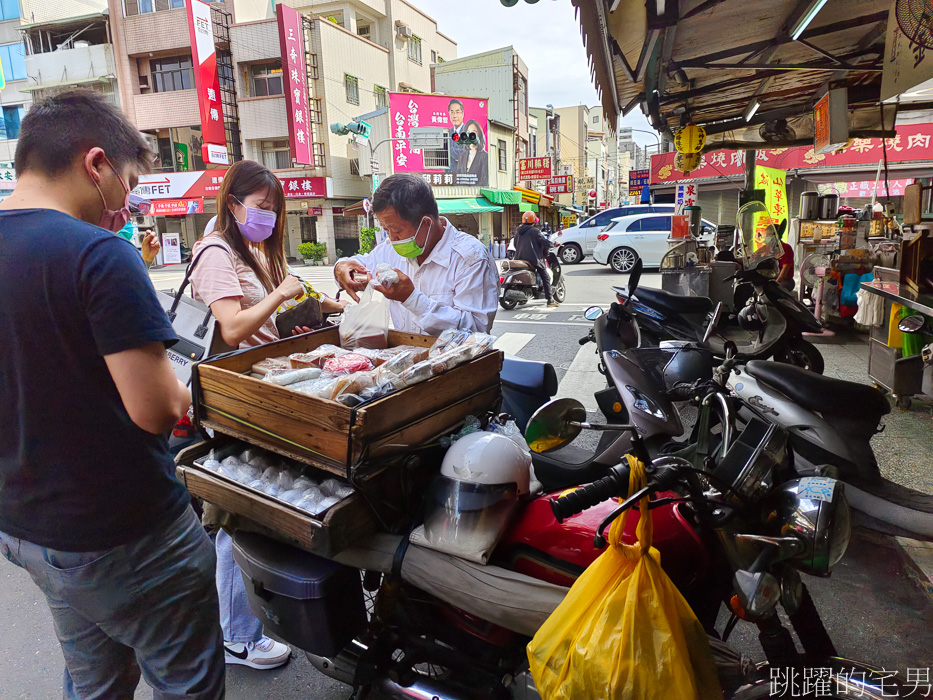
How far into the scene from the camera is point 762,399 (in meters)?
2.71

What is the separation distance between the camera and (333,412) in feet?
4.32

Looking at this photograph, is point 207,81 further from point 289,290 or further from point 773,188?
point 289,290

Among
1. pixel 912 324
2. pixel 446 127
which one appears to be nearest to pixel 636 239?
pixel 446 127

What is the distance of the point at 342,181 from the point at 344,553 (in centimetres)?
2594

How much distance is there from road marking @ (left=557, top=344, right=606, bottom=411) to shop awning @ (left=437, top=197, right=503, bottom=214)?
61.4ft

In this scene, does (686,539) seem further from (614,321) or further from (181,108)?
(181,108)

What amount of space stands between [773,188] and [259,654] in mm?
10114

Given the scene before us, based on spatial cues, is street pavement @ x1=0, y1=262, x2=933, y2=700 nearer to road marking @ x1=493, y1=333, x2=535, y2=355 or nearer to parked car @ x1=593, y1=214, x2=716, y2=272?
road marking @ x1=493, y1=333, x2=535, y2=355

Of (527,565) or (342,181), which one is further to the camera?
(342,181)

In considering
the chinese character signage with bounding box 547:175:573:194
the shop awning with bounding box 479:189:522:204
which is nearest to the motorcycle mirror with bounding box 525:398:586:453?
the shop awning with bounding box 479:189:522:204

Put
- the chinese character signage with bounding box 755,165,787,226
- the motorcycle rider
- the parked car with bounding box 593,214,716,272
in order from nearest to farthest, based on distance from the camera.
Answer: the chinese character signage with bounding box 755,165,787,226 → the motorcycle rider → the parked car with bounding box 593,214,716,272

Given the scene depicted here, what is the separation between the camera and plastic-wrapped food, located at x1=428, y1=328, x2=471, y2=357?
1852 millimetres

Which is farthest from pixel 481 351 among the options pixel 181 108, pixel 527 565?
pixel 181 108

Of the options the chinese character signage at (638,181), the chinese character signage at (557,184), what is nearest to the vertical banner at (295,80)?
the chinese character signage at (638,181)
